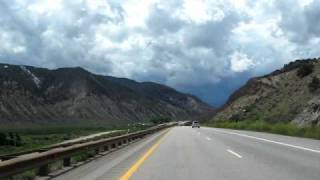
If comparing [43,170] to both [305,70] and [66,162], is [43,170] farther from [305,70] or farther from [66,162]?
[305,70]

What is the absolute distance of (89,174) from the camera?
49.9 ft

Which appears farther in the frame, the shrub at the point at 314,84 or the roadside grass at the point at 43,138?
the shrub at the point at 314,84

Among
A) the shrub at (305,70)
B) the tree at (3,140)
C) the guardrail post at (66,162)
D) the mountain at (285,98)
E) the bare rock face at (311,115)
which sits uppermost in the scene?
the shrub at (305,70)

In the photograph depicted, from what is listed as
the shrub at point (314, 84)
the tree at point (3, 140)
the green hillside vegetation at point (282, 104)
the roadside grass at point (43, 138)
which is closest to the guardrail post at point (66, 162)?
the green hillside vegetation at point (282, 104)

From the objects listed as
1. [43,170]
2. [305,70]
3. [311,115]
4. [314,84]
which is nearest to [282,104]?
[305,70]

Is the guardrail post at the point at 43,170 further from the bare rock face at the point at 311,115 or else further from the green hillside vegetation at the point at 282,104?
the bare rock face at the point at 311,115

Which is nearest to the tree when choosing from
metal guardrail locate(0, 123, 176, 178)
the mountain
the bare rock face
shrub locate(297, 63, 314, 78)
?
the mountain

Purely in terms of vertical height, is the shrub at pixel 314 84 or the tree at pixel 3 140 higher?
the shrub at pixel 314 84

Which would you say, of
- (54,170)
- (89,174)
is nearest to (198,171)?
(89,174)

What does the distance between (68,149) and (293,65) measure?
10190 cm

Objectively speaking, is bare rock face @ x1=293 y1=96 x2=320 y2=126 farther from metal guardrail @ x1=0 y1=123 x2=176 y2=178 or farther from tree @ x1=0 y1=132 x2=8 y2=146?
tree @ x1=0 y1=132 x2=8 y2=146

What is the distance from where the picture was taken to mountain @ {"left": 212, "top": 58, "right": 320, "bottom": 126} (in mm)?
61469

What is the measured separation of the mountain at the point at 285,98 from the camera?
61.5 m

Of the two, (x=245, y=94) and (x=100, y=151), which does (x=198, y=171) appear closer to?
(x=100, y=151)
